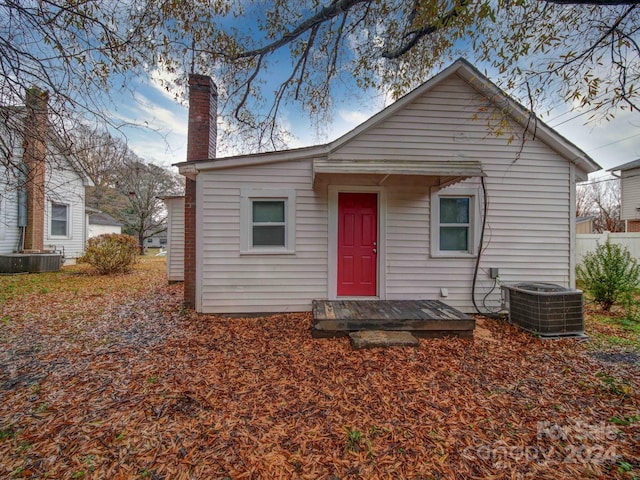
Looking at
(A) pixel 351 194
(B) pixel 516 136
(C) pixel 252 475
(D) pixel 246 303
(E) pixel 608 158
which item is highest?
(E) pixel 608 158

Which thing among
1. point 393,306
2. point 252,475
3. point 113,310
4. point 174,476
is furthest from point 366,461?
point 113,310

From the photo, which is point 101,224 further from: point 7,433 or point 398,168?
point 398,168

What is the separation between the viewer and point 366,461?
2.12 metres

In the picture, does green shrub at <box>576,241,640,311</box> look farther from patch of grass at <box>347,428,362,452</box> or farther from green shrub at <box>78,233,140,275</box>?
green shrub at <box>78,233,140,275</box>

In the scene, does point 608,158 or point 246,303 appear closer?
point 246,303

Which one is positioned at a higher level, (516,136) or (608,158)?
(608,158)

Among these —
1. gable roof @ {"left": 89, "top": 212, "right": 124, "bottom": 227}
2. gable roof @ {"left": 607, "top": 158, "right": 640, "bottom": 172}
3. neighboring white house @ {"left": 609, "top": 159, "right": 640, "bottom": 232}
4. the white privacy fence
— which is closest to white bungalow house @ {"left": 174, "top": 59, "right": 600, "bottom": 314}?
the white privacy fence

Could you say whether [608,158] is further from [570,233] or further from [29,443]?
[29,443]

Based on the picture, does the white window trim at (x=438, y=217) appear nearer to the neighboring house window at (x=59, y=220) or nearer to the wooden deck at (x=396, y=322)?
the wooden deck at (x=396, y=322)

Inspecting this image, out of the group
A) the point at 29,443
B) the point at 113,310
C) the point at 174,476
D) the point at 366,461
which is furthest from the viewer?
the point at 113,310

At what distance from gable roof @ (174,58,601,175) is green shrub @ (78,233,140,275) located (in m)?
7.36

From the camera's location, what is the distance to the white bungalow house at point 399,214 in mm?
5574

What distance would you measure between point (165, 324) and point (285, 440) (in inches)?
152

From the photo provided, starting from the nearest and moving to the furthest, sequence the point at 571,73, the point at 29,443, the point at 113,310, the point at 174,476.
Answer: the point at 174,476, the point at 29,443, the point at 571,73, the point at 113,310
